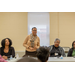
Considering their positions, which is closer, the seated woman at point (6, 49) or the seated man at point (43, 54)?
the seated man at point (43, 54)

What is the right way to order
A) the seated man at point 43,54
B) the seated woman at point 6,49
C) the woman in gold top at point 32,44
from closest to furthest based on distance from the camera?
A: the seated man at point 43,54 < the seated woman at point 6,49 < the woman in gold top at point 32,44

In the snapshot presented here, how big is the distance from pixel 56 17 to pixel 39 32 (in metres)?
1.13

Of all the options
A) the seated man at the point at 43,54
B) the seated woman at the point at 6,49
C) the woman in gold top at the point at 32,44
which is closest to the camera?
the seated man at the point at 43,54

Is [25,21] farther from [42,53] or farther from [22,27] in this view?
[42,53]

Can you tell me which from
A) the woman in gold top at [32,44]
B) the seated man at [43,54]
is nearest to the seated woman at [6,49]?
the woman in gold top at [32,44]

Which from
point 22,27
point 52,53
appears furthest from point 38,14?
point 52,53

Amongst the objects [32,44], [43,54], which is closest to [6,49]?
[32,44]

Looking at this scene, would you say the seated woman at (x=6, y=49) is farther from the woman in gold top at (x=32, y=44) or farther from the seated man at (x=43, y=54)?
the seated man at (x=43, y=54)

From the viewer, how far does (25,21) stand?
426cm

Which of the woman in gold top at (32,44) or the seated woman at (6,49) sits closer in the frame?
the seated woman at (6,49)

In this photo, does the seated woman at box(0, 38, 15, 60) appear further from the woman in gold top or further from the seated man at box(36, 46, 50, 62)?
the seated man at box(36, 46, 50, 62)

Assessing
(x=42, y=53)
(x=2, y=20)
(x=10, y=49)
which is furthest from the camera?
(x=2, y=20)

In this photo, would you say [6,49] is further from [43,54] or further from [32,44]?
[43,54]

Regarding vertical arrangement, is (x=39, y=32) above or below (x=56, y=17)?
below
